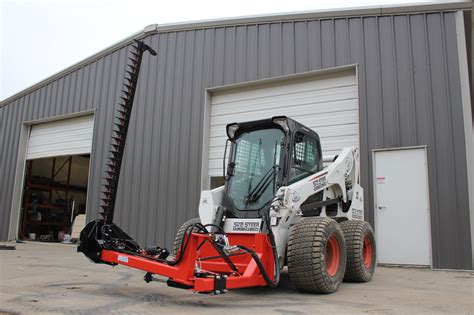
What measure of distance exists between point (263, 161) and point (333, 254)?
1.49 meters

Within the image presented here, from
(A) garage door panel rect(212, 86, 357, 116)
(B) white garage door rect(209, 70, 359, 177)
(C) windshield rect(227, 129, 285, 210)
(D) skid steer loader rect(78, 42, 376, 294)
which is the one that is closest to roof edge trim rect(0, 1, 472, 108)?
(B) white garage door rect(209, 70, 359, 177)

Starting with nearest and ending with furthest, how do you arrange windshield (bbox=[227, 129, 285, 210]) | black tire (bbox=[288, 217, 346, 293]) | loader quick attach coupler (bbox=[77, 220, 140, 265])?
1. loader quick attach coupler (bbox=[77, 220, 140, 265])
2. black tire (bbox=[288, 217, 346, 293])
3. windshield (bbox=[227, 129, 285, 210])

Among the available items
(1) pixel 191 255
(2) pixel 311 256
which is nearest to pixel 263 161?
(2) pixel 311 256

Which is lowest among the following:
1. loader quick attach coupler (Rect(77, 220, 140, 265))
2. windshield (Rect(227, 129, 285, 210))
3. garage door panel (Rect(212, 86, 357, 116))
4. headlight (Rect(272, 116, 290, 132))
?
loader quick attach coupler (Rect(77, 220, 140, 265))

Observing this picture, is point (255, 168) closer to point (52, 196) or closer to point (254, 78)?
point (254, 78)

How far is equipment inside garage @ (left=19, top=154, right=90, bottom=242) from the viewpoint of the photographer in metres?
17.7

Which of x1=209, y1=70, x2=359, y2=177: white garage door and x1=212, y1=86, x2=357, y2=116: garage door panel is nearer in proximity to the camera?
x1=209, y1=70, x2=359, y2=177: white garage door

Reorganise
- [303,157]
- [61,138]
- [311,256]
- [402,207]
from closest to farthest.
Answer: [311,256]
[303,157]
[402,207]
[61,138]

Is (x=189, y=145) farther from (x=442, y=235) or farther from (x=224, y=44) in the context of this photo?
(x=442, y=235)

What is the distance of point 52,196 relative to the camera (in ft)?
67.4

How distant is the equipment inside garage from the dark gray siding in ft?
5.93

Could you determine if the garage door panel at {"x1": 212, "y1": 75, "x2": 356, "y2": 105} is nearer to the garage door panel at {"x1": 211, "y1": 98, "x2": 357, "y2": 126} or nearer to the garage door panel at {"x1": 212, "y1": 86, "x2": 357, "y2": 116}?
the garage door panel at {"x1": 212, "y1": 86, "x2": 357, "y2": 116}

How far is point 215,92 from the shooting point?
12086 mm

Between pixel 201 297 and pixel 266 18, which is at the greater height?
pixel 266 18
